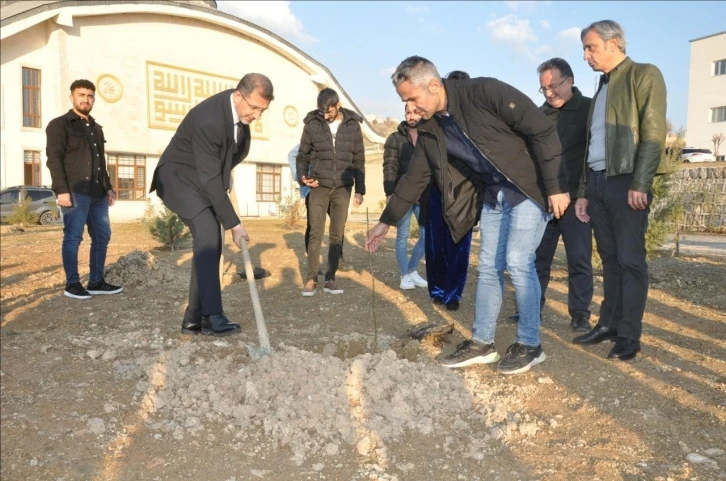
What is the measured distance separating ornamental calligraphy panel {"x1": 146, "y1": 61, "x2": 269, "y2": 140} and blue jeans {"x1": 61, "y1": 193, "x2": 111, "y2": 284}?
55.4 ft

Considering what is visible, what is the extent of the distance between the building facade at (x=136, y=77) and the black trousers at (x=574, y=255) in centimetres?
1449

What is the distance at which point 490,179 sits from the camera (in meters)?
3.34

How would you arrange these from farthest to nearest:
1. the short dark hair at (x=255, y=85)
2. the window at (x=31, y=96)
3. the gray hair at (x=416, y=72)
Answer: the window at (x=31, y=96) < the short dark hair at (x=255, y=85) < the gray hair at (x=416, y=72)

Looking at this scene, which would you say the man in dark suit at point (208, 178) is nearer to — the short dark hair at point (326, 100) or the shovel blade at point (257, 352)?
the shovel blade at point (257, 352)

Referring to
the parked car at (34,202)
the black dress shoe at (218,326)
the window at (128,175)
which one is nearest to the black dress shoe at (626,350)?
the black dress shoe at (218,326)

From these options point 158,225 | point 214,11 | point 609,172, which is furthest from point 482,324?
point 214,11

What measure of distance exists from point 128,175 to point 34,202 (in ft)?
15.2

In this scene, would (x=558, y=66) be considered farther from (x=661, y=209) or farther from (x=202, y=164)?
(x=661, y=209)

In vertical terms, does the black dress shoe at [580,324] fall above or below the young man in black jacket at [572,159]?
below

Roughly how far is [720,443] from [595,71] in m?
2.29

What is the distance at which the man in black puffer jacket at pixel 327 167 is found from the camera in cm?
555

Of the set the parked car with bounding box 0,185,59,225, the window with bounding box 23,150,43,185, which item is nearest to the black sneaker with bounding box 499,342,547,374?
the parked car with bounding box 0,185,59,225

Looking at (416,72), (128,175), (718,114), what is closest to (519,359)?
(416,72)

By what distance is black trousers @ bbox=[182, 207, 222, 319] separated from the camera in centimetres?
407
